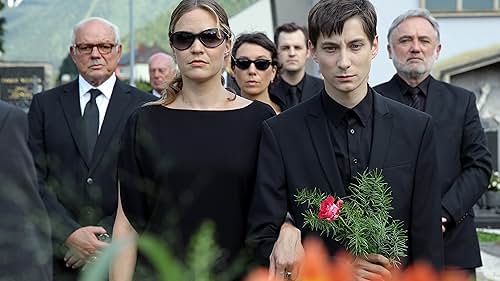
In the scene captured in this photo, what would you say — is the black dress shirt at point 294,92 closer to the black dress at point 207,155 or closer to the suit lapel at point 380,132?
the black dress at point 207,155

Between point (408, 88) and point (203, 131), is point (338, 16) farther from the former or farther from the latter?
point (408, 88)

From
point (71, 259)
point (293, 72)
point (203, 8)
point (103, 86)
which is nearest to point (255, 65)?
point (103, 86)

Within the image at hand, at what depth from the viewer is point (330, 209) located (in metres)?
2.09

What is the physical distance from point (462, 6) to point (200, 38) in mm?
21837

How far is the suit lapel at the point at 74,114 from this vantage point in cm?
471

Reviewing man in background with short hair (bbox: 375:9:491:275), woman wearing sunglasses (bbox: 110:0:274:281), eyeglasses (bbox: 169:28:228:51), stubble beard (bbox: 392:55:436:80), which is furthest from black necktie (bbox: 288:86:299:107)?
eyeglasses (bbox: 169:28:228:51)

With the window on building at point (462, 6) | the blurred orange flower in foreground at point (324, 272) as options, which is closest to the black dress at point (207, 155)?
the blurred orange flower in foreground at point (324, 272)

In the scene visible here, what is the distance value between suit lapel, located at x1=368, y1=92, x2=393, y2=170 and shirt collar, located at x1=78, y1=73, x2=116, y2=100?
207 cm

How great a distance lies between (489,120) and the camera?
2192 cm

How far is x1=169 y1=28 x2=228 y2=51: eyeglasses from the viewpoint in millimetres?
3232

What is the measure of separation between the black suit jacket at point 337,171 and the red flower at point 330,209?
0.84 meters

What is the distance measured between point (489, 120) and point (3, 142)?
65.8 feet

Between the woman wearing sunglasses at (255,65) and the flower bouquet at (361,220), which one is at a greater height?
the woman wearing sunglasses at (255,65)

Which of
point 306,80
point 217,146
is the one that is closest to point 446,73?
point 306,80
